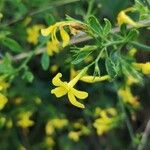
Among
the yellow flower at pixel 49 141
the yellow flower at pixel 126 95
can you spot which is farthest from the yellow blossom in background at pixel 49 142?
the yellow flower at pixel 126 95

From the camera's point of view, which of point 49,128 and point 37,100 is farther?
point 49,128

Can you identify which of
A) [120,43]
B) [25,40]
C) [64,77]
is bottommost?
[64,77]

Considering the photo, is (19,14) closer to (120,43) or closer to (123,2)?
(123,2)

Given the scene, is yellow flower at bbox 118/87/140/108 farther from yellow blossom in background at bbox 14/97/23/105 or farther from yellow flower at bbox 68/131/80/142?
yellow blossom in background at bbox 14/97/23/105

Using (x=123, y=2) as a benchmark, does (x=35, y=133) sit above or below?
below

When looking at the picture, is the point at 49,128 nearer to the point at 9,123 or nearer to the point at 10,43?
the point at 9,123

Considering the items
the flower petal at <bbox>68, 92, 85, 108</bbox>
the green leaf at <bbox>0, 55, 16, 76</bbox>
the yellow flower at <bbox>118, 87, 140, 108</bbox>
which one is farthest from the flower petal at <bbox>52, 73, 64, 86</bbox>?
the yellow flower at <bbox>118, 87, 140, 108</bbox>

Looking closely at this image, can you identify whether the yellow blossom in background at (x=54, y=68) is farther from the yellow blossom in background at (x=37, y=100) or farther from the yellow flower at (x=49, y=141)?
the yellow flower at (x=49, y=141)

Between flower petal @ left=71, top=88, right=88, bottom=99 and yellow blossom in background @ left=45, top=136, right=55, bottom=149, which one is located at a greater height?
flower petal @ left=71, top=88, right=88, bottom=99

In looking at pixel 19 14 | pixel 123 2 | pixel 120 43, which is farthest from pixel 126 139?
pixel 120 43

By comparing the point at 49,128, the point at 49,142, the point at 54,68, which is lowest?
the point at 49,142

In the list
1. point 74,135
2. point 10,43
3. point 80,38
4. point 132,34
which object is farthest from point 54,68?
point 132,34
